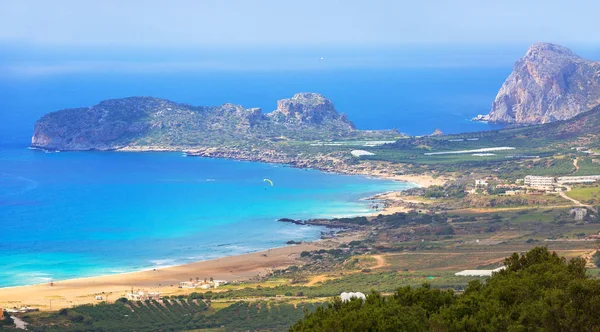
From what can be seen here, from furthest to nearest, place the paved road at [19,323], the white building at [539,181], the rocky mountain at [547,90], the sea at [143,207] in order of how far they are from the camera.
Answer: the rocky mountain at [547,90] < the white building at [539,181] < the sea at [143,207] < the paved road at [19,323]

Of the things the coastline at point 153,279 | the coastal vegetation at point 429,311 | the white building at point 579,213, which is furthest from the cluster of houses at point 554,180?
the coastal vegetation at point 429,311

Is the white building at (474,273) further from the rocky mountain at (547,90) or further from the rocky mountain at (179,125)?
the rocky mountain at (547,90)

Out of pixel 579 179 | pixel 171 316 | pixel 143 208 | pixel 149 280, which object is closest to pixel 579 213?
pixel 579 179

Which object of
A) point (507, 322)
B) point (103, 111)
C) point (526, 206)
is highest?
point (103, 111)

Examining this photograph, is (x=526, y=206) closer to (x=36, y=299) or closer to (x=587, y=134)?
(x=587, y=134)

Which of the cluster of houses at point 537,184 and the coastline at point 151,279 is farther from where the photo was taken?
the cluster of houses at point 537,184

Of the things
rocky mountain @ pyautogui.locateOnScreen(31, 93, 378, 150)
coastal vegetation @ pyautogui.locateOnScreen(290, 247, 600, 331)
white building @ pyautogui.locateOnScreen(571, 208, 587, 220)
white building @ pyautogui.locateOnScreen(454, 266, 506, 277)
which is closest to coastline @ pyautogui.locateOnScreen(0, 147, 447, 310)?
white building @ pyautogui.locateOnScreen(454, 266, 506, 277)

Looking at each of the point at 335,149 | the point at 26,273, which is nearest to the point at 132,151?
the point at 335,149
